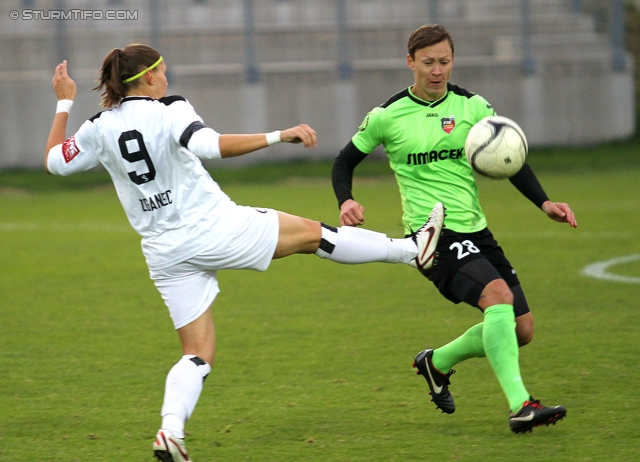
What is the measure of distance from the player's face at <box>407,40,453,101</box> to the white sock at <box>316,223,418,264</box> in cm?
81

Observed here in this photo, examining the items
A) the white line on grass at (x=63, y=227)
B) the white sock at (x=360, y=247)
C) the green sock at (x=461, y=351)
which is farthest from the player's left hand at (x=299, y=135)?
the white line on grass at (x=63, y=227)

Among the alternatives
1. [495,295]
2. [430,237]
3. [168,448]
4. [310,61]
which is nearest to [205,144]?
[168,448]

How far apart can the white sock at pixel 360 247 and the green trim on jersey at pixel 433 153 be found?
0.22m

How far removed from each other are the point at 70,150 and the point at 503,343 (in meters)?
2.19

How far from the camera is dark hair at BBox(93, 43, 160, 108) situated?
416 centimetres

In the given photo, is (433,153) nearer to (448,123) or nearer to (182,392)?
(448,123)

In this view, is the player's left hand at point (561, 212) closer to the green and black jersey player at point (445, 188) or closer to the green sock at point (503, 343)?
the green and black jersey player at point (445, 188)

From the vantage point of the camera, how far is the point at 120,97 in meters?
4.18

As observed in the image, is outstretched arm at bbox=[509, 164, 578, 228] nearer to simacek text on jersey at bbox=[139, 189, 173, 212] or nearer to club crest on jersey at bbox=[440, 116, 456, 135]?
club crest on jersey at bbox=[440, 116, 456, 135]

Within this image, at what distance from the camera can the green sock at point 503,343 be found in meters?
4.50

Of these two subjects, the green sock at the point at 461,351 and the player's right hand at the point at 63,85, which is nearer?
the player's right hand at the point at 63,85

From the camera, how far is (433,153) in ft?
16.2

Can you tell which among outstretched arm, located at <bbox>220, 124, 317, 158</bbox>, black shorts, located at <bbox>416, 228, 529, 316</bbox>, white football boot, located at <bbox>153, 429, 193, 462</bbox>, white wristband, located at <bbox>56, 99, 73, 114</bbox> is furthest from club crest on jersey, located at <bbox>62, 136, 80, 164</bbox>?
black shorts, located at <bbox>416, 228, 529, 316</bbox>

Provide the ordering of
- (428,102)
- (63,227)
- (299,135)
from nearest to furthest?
(299,135) < (428,102) < (63,227)
